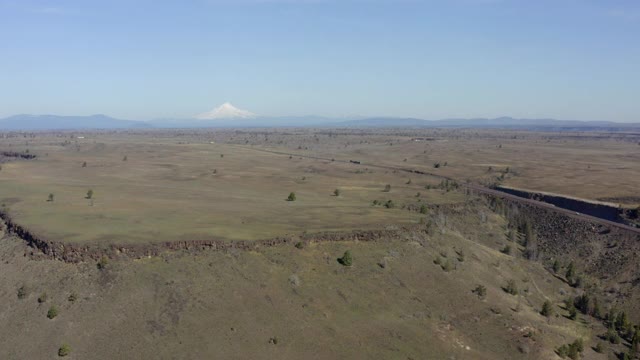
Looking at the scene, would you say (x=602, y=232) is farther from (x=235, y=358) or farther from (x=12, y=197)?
(x=12, y=197)

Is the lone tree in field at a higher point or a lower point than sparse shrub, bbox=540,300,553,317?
higher

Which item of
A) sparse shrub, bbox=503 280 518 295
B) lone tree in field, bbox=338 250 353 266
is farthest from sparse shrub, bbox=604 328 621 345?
lone tree in field, bbox=338 250 353 266

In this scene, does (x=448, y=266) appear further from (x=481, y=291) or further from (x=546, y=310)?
(x=546, y=310)

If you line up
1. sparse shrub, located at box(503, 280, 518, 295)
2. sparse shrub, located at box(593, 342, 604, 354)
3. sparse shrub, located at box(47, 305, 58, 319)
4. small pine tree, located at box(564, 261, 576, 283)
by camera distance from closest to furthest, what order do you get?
sparse shrub, located at box(47, 305, 58, 319)
sparse shrub, located at box(593, 342, 604, 354)
sparse shrub, located at box(503, 280, 518, 295)
small pine tree, located at box(564, 261, 576, 283)

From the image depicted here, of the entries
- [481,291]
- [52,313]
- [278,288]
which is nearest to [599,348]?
[481,291]

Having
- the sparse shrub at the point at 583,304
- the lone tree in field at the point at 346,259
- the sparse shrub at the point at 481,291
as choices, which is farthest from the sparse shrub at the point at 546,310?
the lone tree in field at the point at 346,259

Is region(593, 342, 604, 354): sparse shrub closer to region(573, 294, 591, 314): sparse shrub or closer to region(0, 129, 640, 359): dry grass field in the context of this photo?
region(0, 129, 640, 359): dry grass field

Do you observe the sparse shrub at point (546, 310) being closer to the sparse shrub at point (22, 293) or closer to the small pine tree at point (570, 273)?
the small pine tree at point (570, 273)

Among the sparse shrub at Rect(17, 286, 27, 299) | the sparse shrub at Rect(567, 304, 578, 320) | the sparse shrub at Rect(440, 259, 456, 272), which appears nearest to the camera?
the sparse shrub at Rect(17, 286, 27, 299)

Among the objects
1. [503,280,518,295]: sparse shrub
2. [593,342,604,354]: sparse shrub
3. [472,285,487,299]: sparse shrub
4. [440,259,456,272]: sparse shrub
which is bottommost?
[593,342,604,354]: sparse shrub
